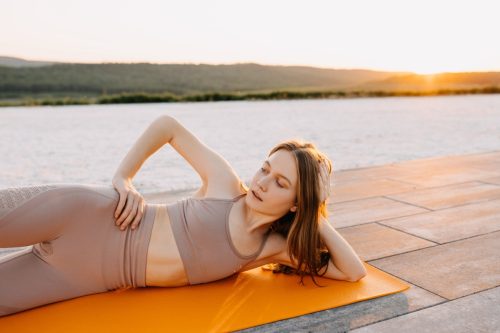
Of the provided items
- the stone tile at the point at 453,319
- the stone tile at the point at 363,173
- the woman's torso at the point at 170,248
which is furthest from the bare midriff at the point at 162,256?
the stone tile at the point at 363,173

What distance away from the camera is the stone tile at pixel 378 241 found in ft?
7.27

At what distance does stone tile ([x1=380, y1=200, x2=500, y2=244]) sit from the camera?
2.43m

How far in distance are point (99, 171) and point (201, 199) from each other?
11.5 feet

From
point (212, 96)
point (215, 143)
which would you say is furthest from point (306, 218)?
point (212, 96)

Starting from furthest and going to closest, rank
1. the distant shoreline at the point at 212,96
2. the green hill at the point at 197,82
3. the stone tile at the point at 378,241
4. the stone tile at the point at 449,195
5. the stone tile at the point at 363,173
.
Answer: the green hill at the point at 197,82, the distant shoreline at the point at 212,96, the stone tile at the point at 363,173, the stone tile at the point at 449,195, the stone tile at the point at 378,241

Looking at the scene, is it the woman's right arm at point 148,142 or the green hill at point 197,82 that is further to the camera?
the green hill at point 197,82

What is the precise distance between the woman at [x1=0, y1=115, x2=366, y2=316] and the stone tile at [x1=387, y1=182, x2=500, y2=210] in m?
1.42

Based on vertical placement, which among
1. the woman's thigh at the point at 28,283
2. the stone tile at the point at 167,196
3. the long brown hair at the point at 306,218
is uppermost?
the long brown hair at the point at 306,218

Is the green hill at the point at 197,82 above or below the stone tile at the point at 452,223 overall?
above

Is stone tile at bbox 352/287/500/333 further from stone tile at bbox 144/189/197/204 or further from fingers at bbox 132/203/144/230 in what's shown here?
stone tile at bbox 144/189/197/204

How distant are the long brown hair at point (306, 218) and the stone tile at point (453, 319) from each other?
0.33 meters

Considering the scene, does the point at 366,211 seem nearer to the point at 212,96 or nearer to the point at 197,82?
the point at 212,96

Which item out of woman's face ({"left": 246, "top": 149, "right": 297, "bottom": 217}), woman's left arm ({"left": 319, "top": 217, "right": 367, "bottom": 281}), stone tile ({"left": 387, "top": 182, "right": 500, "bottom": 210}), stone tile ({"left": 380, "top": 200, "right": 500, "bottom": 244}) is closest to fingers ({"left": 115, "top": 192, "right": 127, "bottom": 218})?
woman's face ({"left": 246, "top": 149, "right": 297, "bottom": 217})

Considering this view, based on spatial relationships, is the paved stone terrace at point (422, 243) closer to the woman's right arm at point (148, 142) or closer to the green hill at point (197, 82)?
the woman's right arm at point (148, 142)
